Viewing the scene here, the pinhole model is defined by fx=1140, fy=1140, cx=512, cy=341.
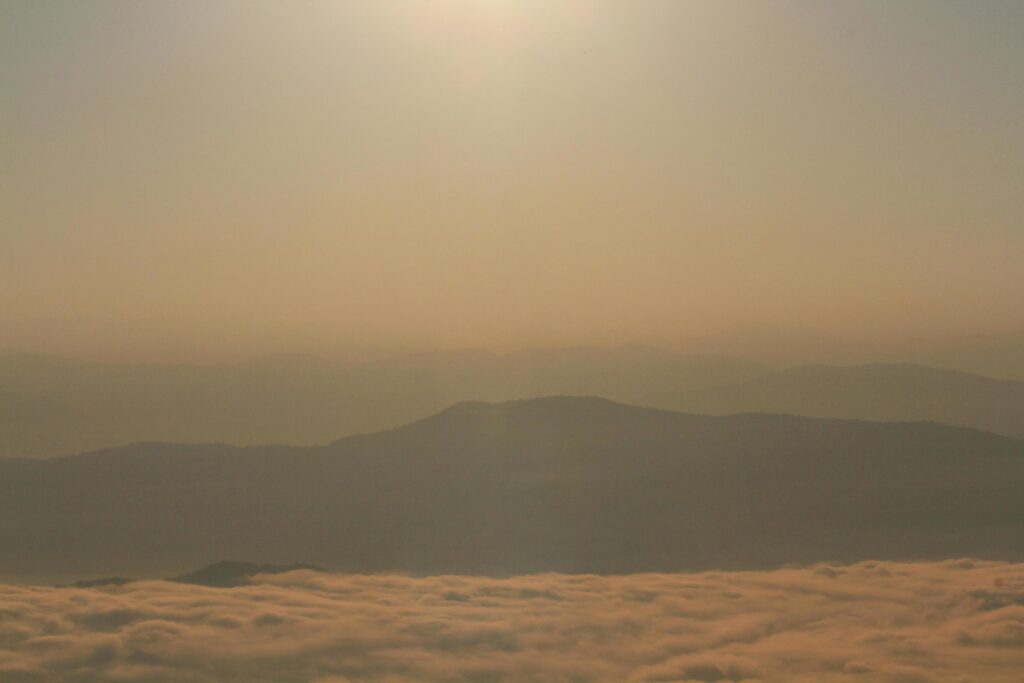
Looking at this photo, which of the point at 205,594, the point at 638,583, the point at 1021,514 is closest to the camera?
the point at 205,594

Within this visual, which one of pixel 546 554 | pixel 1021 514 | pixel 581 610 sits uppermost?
pixel 1021 514

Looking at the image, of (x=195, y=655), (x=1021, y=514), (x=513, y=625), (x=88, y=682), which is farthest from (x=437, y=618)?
(x=1021, y=514)

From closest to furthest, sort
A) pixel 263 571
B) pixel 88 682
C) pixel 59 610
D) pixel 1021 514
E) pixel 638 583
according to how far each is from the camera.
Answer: pixel 88 682 < pixel 59 610 < pixel 638 583 < pixel 263 571 < pixel 1021 514

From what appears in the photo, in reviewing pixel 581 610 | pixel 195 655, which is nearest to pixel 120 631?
pixel 195 655

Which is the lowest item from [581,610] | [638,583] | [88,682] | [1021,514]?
[88,682]

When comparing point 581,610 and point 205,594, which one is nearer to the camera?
point 581,610

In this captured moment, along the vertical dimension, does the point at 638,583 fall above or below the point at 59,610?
above

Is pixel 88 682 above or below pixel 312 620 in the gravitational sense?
below

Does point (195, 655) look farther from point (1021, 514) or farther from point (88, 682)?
point (1021, 514)

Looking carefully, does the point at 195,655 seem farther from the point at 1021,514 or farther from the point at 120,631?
the point at 1021,514
